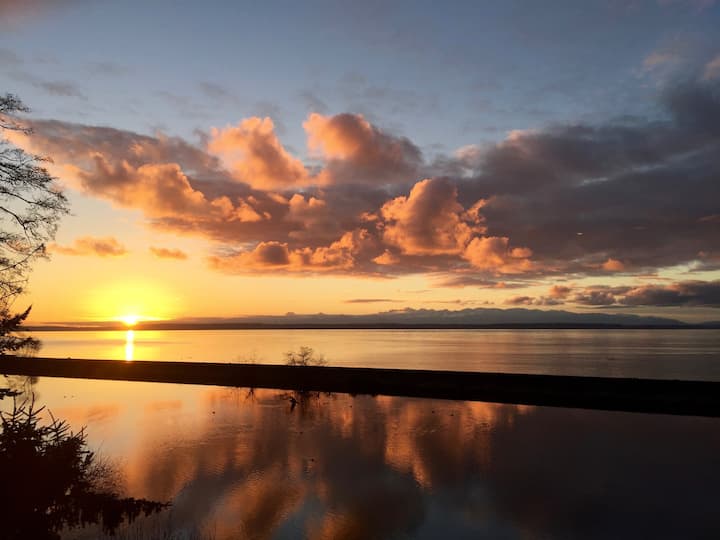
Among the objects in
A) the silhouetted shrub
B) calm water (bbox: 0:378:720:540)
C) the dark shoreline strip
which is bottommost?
calm water (bbox: 0:378:720:540)

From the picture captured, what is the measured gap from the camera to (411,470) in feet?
78.3

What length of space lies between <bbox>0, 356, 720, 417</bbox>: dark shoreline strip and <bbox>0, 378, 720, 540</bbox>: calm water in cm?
271

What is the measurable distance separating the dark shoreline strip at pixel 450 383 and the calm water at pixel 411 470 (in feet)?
8.88

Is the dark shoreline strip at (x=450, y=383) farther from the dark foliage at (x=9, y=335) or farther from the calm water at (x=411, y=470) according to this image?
the dark foliage at (x=9, y=335)

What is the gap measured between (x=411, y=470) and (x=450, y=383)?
24174mm

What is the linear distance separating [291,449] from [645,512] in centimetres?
1623

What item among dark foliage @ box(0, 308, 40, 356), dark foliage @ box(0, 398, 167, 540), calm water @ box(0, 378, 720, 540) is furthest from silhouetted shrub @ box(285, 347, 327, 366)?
dark foliage @ box(0, 398, 167, 540)

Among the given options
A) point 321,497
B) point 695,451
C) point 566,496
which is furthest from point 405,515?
point 695,451

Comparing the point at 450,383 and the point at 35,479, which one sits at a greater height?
the point at 35,479

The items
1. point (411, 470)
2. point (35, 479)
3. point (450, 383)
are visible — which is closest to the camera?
point (35, 479)

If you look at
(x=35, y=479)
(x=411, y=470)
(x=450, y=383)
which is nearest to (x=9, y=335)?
(x=35, y=479)

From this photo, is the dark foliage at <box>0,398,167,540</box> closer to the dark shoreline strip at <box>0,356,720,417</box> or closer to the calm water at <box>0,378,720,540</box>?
the calm water at <box>0,378,720,540</box>

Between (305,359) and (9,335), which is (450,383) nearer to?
(305,359)

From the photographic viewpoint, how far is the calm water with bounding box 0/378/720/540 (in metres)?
17.0
